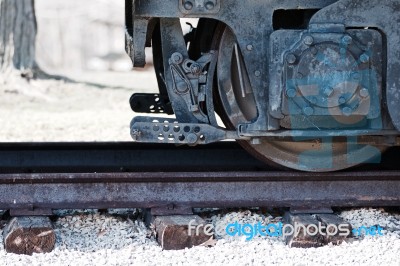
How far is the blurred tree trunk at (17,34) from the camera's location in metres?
13.5

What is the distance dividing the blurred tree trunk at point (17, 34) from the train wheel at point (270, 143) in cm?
833

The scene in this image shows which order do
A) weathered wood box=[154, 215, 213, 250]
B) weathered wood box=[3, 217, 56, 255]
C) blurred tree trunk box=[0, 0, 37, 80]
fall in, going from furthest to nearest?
blurred tree trunk box=[0, 0, 37, 80] < weathered wood box=[154, 215, 213, 250] < weathered wood box=[3, 217, 56, 255]

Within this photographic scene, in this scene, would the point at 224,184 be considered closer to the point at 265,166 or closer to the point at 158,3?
the point at 265,166

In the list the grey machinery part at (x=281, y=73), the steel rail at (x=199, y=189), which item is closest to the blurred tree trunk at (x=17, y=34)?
the steel rail at (x=199, y=189)

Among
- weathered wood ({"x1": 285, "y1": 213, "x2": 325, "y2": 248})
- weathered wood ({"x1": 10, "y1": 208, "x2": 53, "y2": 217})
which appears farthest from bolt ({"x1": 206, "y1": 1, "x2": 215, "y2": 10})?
weathered wood ({"x1": 10, "y1": 208, "x2": 53, "y2": 217})

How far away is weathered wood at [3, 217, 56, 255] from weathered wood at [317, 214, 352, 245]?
1501 millimetres

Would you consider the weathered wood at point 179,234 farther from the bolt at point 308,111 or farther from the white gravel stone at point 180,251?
the bolt at point 308,111

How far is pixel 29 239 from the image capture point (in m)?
5.00

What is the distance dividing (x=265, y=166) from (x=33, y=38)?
827 centimetres

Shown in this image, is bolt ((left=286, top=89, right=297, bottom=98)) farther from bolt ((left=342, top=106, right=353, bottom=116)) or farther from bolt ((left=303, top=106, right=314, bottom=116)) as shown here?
bolt ((left=342, top=106, right=353, bottom=116))

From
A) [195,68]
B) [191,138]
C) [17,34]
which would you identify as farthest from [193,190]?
[17,34]

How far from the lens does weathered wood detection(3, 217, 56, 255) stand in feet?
16.3

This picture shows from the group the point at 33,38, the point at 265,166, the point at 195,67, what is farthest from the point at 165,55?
the point at 33,38

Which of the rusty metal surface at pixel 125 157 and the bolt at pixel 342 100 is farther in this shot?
the rusty metal surface at pixel 125 157
